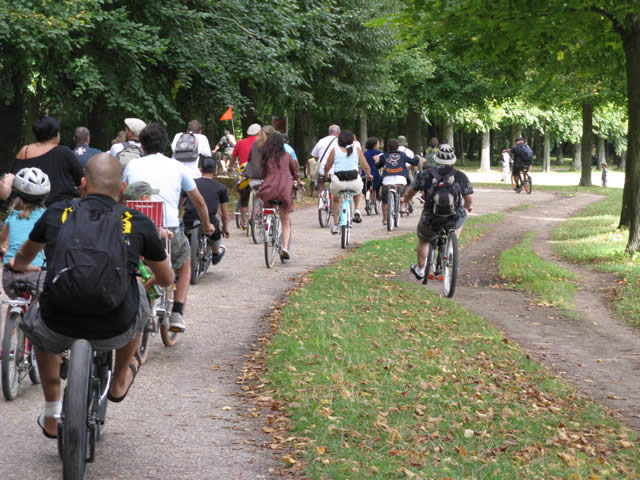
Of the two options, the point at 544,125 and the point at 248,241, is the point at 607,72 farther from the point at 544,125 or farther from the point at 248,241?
the point at 544,125

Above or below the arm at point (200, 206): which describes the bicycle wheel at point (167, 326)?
below

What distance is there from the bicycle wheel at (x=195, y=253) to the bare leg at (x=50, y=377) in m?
5.60

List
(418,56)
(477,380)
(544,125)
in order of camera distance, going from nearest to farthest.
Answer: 1. (477,380)
2. (418,56)
3. (544,125)

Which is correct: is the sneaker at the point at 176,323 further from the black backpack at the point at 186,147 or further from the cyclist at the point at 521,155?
the cyclist at the point at 521,155

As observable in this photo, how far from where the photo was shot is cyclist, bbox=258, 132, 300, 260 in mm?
13016

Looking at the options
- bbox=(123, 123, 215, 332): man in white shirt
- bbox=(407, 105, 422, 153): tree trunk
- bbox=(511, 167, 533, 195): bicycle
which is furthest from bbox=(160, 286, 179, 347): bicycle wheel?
bbox=(407, 105, 422, 153): tree trunk

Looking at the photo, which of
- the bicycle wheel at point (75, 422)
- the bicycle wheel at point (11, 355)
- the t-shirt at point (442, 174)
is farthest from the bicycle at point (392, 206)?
the bicycle wheel at point (75, 422)

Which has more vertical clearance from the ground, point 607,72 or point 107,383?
point 607,72

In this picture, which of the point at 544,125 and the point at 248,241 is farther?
the point at 544,125

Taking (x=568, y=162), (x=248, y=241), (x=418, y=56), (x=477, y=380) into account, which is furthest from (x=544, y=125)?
(x=477, y=380)

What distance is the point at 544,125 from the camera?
200 feet

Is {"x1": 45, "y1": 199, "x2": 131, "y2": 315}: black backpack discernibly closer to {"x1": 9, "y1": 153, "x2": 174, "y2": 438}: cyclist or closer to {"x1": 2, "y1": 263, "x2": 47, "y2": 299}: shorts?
{"x1": 9, "y1": 153, "x2": 174, "y2": 438}: cyclist

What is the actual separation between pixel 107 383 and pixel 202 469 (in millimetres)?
766

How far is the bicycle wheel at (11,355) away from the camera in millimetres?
6336
